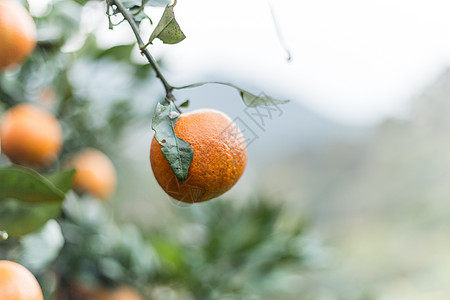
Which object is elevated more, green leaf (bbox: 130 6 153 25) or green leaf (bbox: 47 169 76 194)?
green leaf (bbox: 130 6 153 25)

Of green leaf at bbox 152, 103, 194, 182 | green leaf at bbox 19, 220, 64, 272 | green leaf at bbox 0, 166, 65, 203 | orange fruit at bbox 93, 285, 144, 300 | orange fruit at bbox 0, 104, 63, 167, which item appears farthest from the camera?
orange fruit at bbox 93, 285, 144, 300

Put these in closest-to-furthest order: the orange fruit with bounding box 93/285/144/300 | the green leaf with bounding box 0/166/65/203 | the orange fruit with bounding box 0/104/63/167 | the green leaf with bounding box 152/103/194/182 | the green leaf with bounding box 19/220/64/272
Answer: the green leaf with bounding box 152/103/194/182, the green leaf with bounding box 0/166/65/203, the green leaf with bounding box 19/220/64/272, the orange fruit with bounding box 0/104/63/167, the orange fruit with bounding box 93/285/144/300

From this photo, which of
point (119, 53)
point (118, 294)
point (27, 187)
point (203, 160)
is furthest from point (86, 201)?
point (203, 160)

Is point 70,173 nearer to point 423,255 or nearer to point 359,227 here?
point 423,255

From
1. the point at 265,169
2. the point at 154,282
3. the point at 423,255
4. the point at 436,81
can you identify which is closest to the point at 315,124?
the point at 265,169

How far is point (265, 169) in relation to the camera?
405 cm

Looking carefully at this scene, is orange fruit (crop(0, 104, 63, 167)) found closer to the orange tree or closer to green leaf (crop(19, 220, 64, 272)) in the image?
the orange tree

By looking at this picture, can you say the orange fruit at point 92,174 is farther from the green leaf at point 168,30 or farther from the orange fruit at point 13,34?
the green leaf at point 168,30

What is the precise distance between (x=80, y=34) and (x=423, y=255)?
94.6 inches

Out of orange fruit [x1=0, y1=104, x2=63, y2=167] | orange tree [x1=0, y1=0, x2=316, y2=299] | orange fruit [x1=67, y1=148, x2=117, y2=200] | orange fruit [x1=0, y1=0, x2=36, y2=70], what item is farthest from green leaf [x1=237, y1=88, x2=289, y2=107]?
orange fruit [x1=67, y1=148, x2=117, y2=200]

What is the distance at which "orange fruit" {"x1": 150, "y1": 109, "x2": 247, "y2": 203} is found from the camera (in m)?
0.33

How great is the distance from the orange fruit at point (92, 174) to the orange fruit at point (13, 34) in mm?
359

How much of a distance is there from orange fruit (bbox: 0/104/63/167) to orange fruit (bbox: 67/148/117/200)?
0.33ft

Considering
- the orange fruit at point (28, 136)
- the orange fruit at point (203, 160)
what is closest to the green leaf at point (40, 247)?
the orange fruit at point (28, 136)
